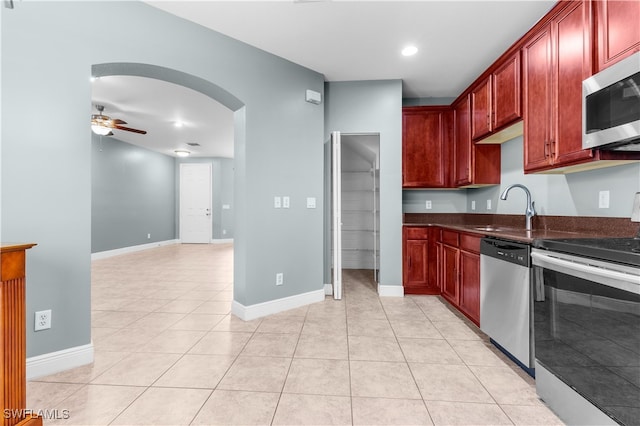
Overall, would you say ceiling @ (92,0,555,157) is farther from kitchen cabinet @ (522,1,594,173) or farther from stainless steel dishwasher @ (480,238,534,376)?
stainless steel dishwasher @ (480,238,534,376)

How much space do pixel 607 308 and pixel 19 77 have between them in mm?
3358

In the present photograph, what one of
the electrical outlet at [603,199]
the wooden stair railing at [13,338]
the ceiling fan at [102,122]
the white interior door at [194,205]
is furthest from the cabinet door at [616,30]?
the white interior door at [194,205]

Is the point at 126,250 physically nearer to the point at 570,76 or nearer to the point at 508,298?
the point at 508,298

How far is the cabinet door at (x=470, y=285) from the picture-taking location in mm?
2504

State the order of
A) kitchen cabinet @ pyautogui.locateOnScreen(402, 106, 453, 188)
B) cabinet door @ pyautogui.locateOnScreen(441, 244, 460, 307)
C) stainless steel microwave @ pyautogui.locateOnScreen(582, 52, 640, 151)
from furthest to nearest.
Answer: kitchen cabinet @ pyautogui.locateOnScreen(402, 106, 453, 188) < cabinet door @ pyautogui.locateOnScreen(441, 244, 460, 307) < stainless steel microwave @ pyautogui.locateOnScreen(582, 52, 640, 151)

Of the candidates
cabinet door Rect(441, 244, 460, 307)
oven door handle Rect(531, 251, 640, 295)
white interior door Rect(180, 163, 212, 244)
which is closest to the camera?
oven door handle Rect(531, 251, 640, 295)

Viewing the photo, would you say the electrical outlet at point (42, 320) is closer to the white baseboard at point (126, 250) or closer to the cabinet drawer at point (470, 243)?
the cabinet drawer at point (470, 243)

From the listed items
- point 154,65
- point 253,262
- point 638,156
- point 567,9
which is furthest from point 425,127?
point 154,65

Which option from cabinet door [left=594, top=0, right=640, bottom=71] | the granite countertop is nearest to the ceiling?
cabinet door [left=594, top=0, right=640, bottom=71]

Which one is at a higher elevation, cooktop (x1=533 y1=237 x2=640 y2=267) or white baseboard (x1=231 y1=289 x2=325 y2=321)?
cooktop (x1=533 y1=237 x2=640 y2=267)

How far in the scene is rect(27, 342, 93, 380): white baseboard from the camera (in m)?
1.79

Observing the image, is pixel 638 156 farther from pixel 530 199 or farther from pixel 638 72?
pixel 530 199

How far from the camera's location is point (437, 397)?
1.65 meters

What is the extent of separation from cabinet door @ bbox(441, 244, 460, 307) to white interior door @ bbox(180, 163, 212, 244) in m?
7.37
